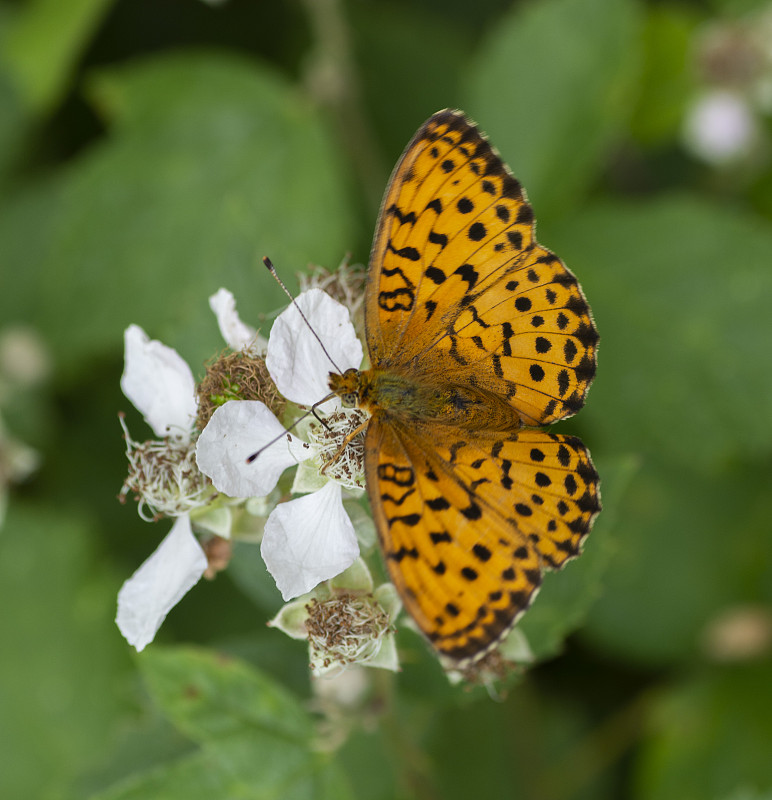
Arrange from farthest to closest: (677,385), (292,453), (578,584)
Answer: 1. (677,385)
2. (578,584)
3. (292,453)

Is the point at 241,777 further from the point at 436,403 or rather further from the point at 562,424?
the point at 562,424

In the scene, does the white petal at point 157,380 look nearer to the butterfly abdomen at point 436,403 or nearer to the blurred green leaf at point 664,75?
the butterfly abdomen at point 436,403

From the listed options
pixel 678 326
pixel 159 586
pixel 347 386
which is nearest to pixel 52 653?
pixel 159 586

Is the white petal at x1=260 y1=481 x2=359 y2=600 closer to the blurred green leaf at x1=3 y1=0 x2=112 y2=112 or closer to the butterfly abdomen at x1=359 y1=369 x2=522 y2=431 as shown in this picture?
the butterfly abdomen at x1=359 y1=369 x2=522 y2=431

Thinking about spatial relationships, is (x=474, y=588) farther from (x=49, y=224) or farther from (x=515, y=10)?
(x=515, y=10)

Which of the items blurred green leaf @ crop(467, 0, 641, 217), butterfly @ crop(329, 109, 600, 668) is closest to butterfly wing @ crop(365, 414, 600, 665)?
butterfly @ crop(329, 109, 600, 668)
